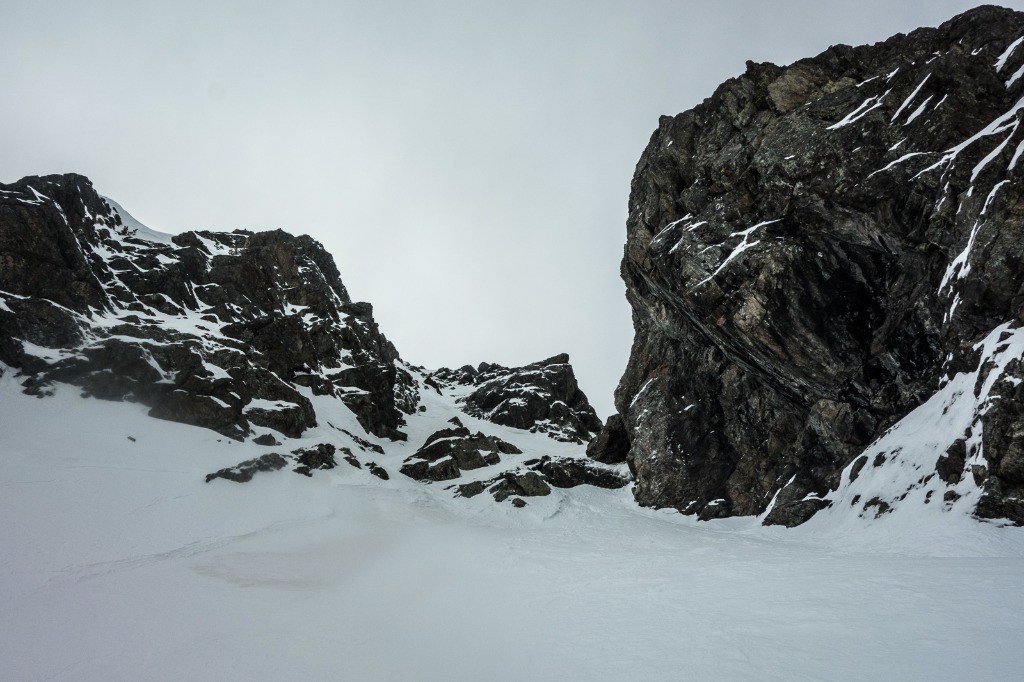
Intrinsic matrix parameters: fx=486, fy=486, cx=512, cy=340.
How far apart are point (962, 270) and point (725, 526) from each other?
20.9 metres

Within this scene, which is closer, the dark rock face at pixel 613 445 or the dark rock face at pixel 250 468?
the dark rock face at pixel 250 468

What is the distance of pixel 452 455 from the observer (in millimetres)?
61938

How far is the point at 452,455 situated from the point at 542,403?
30489 mm

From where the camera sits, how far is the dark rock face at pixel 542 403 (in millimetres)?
86750

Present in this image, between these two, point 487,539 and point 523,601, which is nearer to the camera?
point 523,601

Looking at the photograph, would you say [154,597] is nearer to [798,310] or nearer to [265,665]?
[265,665]

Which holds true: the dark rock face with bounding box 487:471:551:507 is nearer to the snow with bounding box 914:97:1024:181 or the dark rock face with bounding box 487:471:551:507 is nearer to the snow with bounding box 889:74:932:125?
the snow with bounding box 914:97:1024:181

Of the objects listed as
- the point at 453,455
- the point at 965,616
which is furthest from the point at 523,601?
the point at 453,455

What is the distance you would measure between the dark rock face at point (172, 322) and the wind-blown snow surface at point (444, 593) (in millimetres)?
9676

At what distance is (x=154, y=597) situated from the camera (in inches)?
557

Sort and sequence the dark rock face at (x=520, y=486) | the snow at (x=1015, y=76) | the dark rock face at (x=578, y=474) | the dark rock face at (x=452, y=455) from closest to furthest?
the snow at (x=1015, y=76)
the dark rock face at (x=520, y=486)
the dark rock face at (x=578, y=474)
the dark rock face at (x=452, y=455)

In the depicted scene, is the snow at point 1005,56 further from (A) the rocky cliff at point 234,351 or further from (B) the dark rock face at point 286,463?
(B) the dark rock face at point 286,463

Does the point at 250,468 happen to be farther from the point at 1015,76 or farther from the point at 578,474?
the point at 1015,76

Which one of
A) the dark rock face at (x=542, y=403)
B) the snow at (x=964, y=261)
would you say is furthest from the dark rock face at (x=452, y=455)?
the snow at (x=964, y=261)
